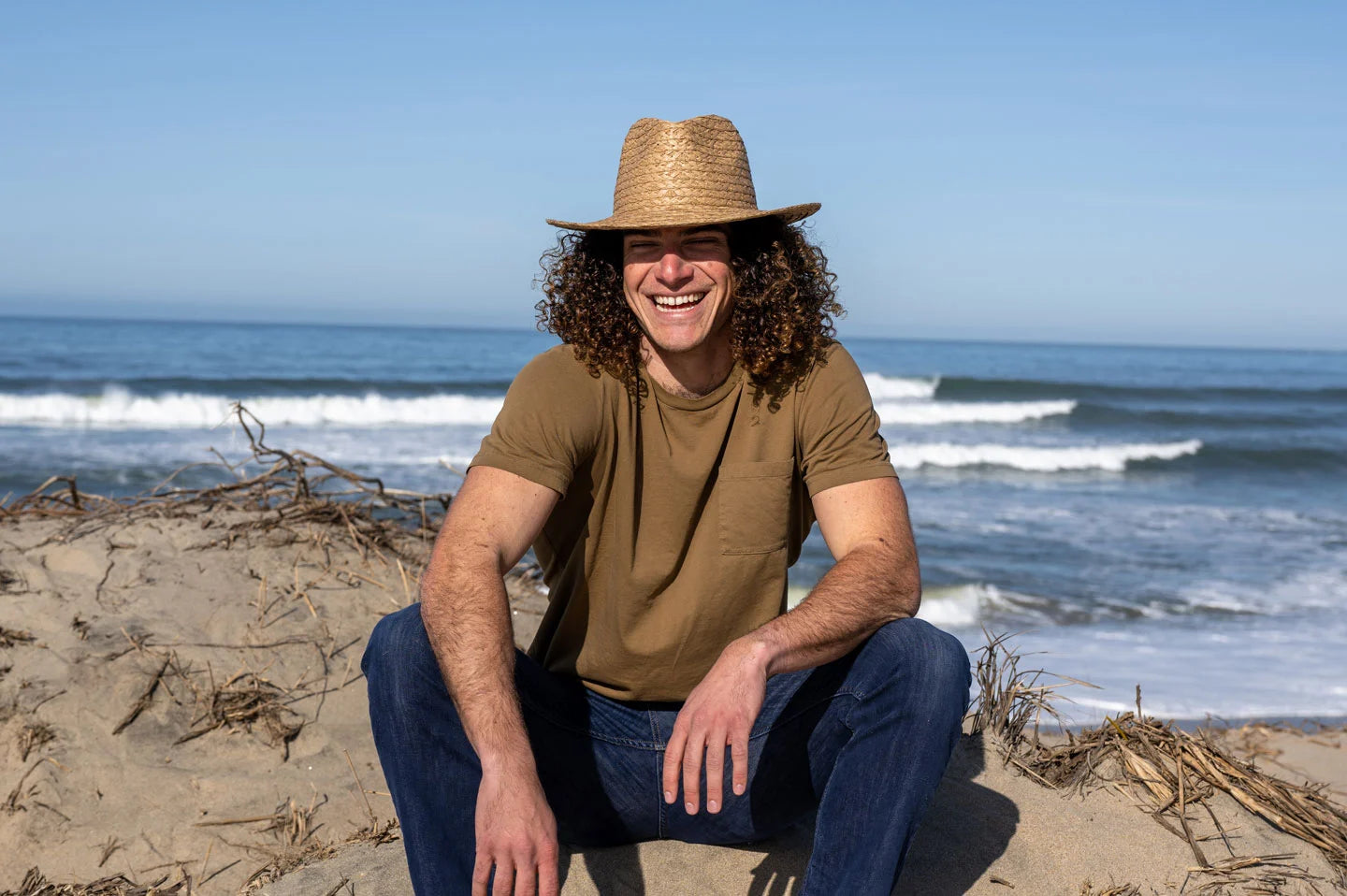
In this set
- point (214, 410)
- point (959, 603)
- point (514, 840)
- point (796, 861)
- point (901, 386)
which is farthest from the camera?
point (901, 386)

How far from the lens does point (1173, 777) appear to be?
3.21 m

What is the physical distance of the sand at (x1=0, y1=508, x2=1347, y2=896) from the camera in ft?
9.11

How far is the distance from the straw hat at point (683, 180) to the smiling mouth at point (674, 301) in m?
0.18

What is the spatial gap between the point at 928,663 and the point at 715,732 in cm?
50

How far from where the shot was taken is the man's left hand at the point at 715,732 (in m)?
2.07

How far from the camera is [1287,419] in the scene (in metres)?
24.3

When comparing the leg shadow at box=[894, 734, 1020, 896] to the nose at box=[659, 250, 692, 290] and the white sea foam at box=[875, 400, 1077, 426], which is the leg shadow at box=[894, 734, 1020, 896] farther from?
the white sea foam at box=[875, 400, 1077, 426]

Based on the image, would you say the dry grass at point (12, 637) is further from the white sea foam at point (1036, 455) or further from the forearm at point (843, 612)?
the white sea foam at point (1036, 455)

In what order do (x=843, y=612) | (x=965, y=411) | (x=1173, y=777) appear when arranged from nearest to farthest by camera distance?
(x=843, y=612) → (x=1173, y=777) → (x=965, y=411)

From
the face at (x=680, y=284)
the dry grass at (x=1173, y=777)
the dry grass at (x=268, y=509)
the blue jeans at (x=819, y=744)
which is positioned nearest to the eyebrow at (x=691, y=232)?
the face at (x=680, y=284)

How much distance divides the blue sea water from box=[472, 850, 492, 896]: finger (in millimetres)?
4016

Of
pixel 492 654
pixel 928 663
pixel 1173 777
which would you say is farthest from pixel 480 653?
pixel 1173 777

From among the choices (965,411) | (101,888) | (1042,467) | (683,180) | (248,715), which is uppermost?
(683,180)

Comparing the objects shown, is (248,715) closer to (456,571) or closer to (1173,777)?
(456,571)
